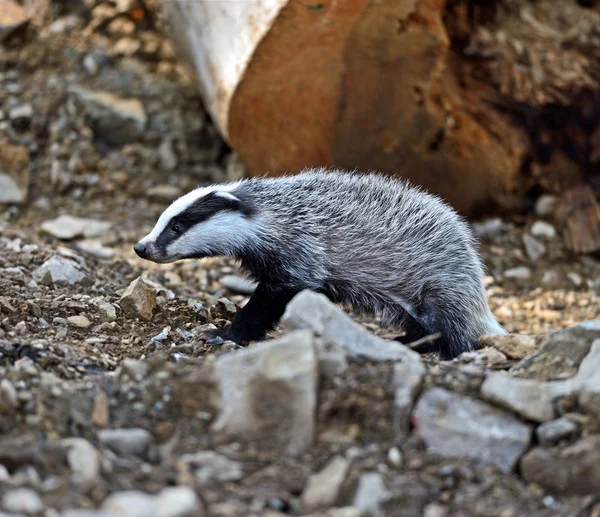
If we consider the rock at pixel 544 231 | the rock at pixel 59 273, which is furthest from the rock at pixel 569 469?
the rock at pixel 544 231

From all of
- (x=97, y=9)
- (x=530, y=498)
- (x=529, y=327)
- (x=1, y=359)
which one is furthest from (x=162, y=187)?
→ (x=530, y=498)

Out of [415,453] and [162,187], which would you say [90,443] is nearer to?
[415,453]

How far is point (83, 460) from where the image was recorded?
3.26 m

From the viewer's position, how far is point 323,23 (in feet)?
22.4

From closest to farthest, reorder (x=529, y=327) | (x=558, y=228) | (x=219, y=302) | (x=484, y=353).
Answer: (x=484, y=353) < (x=219, y=302) < (x=529, y=327) < (x=558, y=228)

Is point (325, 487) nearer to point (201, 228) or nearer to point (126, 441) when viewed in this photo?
point (126, 441)

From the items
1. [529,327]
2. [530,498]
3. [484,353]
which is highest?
[530,498]

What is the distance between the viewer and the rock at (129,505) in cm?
300

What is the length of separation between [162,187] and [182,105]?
1.09m

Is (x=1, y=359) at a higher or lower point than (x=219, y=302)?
higher

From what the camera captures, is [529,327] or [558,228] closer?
[529,327]

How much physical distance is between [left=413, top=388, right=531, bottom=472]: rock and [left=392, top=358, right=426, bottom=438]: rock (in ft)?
0.14

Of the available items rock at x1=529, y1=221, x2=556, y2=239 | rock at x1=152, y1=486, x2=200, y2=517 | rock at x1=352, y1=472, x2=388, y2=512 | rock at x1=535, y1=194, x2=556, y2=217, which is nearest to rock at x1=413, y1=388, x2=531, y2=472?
rock at x1=352, y1=472, x2=388, y2=512

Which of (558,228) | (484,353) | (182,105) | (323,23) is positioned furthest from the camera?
(182,105)
